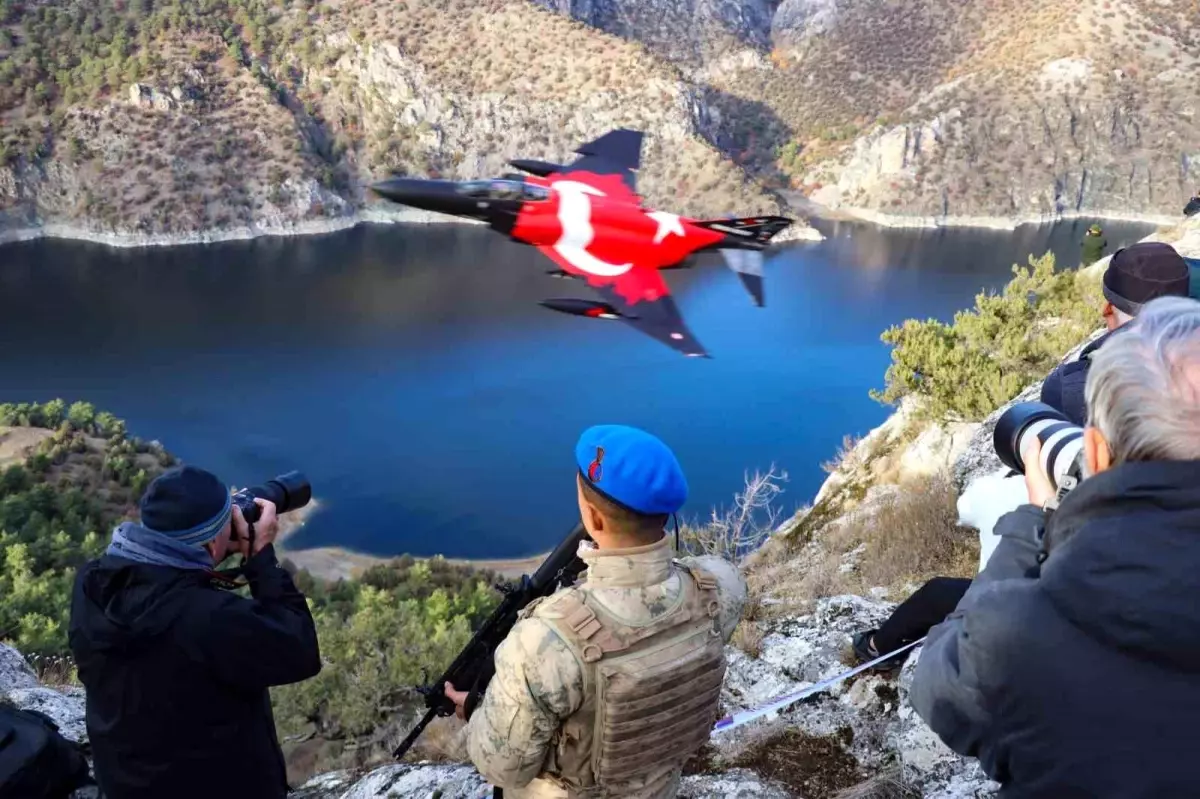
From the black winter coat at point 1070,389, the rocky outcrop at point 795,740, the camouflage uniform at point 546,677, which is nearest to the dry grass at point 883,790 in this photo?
the rocky outcrop at point 795,740

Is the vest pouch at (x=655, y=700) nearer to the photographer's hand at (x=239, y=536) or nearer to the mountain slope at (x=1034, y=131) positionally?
the photographer's hand at (x=239, y=536)

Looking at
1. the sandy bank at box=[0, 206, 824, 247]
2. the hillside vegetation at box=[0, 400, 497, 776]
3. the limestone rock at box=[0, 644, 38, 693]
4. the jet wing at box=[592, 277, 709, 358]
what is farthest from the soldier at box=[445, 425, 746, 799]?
the sandy bank at box=[0, 206, 824, 247]

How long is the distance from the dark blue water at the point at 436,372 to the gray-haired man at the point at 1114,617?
25.2m

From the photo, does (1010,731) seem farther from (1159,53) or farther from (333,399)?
(1159,53)

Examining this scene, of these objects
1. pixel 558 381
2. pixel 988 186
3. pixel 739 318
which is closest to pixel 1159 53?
pixel 988 186

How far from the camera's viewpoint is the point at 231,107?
6031cm

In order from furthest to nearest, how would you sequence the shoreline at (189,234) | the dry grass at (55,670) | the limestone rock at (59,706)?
the shoreline at (189,234) → the dry grass at (55,670) → the limestone rock at (59,706)

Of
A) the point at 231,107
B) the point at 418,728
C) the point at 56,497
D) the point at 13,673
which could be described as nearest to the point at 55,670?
the point at 13,673

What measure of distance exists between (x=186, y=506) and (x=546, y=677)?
1.19 metres

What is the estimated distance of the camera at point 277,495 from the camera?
2.53m

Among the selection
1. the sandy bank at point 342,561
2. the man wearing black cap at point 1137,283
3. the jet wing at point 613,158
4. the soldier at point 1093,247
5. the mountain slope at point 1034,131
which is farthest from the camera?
the mountain slope at point 1034,131

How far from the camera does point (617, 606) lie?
5.84 feet

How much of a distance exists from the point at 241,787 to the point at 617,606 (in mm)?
1450

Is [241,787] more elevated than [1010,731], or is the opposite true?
[1010,731]
